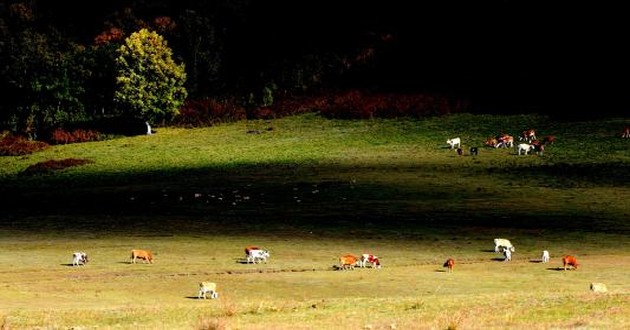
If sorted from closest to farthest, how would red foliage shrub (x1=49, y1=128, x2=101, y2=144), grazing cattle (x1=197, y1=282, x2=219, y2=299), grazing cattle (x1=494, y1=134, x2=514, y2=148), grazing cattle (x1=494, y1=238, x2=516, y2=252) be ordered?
grazing cattle (x1=197, y1=282, x2=219, y2=299), grazing cattle (x1=494, y1=238, x2=516, y2=252), grazing cattle (x1=494, y1=134, x2=514, y2=148), red foliage shrub (x1=49, y1=128, x2=101, y2=144)

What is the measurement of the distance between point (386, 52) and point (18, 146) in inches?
1546

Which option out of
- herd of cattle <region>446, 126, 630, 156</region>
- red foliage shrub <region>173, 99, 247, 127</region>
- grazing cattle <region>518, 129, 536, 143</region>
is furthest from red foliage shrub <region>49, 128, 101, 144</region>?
grazing cattle <region>518, 129, 536, 143</region>

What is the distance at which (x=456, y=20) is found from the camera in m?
108

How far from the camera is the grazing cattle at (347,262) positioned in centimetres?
3447

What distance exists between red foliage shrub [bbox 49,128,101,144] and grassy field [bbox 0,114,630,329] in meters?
2.98

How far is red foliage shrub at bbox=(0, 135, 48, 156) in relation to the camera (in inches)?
3329

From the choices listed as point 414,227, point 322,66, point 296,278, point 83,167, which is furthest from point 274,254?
point 322,66

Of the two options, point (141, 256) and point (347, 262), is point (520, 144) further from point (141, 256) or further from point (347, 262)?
point (141, 256)

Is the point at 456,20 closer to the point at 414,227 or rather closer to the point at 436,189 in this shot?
the point at 436,189

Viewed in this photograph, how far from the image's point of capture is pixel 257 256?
36.4 m

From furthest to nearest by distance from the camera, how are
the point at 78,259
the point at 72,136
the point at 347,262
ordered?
1. the point at 72,136
2. the point at 78,259
3. the point at 347,262

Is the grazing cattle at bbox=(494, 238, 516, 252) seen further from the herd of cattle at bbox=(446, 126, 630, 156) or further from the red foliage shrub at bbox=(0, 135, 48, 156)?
Result: the red foliage shrub at bbox=(0, 135, 48, 156)

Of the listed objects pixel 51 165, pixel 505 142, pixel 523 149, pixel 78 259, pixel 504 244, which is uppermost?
pixel 505 142

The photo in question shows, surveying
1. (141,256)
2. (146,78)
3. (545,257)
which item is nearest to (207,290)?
(141,256)
